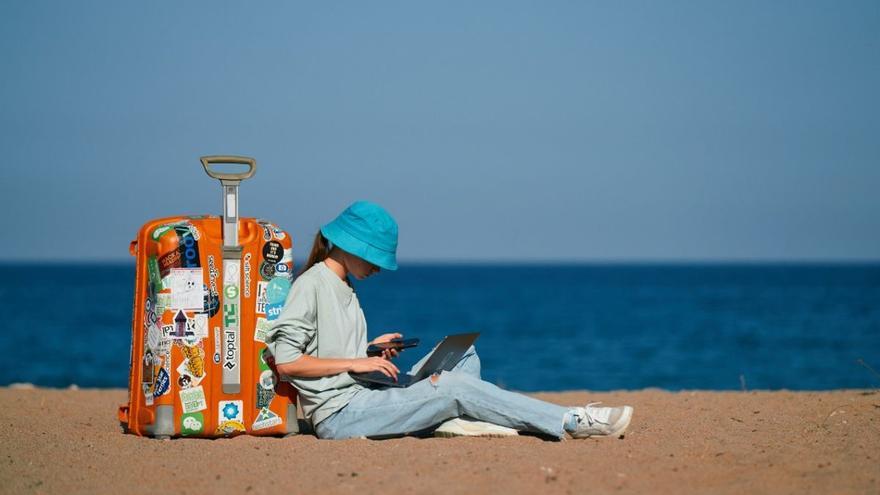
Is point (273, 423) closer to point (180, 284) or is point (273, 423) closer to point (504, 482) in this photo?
point (180, 284)

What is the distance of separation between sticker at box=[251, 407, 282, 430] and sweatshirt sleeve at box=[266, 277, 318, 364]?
51 cm

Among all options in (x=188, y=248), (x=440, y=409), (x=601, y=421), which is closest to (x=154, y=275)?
(x=188, y=248)

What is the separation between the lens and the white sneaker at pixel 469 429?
6055 mm

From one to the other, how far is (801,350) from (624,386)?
804 centimetres

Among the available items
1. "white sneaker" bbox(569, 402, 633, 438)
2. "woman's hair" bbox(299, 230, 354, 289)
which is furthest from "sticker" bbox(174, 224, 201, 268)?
"white sneaker" bbox(569, 402, 633, 438)

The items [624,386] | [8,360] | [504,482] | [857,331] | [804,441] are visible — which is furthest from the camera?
[857,331]

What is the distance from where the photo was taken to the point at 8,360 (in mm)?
24844

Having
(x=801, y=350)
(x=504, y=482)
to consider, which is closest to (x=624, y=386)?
(x=801, y=350)

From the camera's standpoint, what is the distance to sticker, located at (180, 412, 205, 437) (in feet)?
20.3

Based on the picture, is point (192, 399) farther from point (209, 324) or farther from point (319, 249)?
point (319, 249)

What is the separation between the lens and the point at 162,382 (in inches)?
242

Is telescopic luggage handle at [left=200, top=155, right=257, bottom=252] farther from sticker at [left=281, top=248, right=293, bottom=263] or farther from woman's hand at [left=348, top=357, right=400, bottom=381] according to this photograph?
woman's hand at [left=348, top=357, right=400, bottom=381]

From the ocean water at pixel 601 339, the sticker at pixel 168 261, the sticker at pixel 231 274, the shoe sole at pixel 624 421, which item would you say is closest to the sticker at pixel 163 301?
the sticker at pixel 168 261

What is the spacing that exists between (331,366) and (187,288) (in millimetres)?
976
